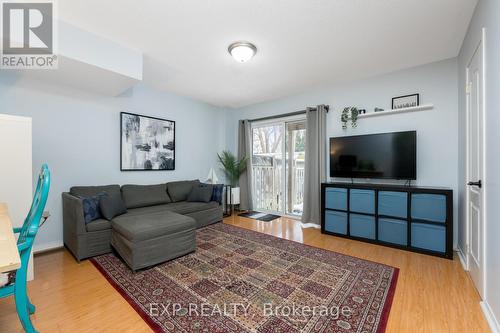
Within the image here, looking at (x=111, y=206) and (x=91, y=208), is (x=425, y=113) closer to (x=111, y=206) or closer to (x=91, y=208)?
(x=111, y=206)

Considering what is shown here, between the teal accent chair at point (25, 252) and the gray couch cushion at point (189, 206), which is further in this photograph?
the gray couch cushion at point (189, 206)

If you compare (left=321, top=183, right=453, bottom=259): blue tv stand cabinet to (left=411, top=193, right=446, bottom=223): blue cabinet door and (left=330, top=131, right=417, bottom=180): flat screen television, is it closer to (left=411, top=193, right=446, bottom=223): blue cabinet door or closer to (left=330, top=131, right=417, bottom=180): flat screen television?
(left=411, top=193, right=446, bottom=223): blue cabinet door

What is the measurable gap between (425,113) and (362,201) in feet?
4.94

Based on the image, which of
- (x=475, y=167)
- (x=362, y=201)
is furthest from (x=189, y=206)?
(x=475, y=167)

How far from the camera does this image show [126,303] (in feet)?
5.92

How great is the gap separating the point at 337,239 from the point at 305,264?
113 cm

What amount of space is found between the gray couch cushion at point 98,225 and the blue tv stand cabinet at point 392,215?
123 inches

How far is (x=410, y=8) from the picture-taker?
1983 millimetres

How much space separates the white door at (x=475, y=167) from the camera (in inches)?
73.3

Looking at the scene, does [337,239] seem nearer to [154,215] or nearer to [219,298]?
[219,298]

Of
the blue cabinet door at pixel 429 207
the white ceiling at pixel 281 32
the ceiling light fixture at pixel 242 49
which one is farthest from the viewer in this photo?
the blue cabinet door at pixel 429 207

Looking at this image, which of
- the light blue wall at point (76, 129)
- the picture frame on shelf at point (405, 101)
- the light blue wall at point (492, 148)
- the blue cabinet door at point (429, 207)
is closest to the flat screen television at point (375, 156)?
the blue cabinet door at point (429, 207)

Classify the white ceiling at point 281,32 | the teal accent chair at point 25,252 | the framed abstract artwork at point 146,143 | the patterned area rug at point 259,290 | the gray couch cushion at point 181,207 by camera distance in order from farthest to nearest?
1. the framed abstract artwork at point 146,143
2. the gray couch cushion at point 181,207
3. the white ceiling at point 281,32
4. the patterned area rug at point 259,290
5. the teal accent chair at point 25,252

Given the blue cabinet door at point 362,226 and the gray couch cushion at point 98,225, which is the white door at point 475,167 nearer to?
the blue cabinet door at point 362,226
